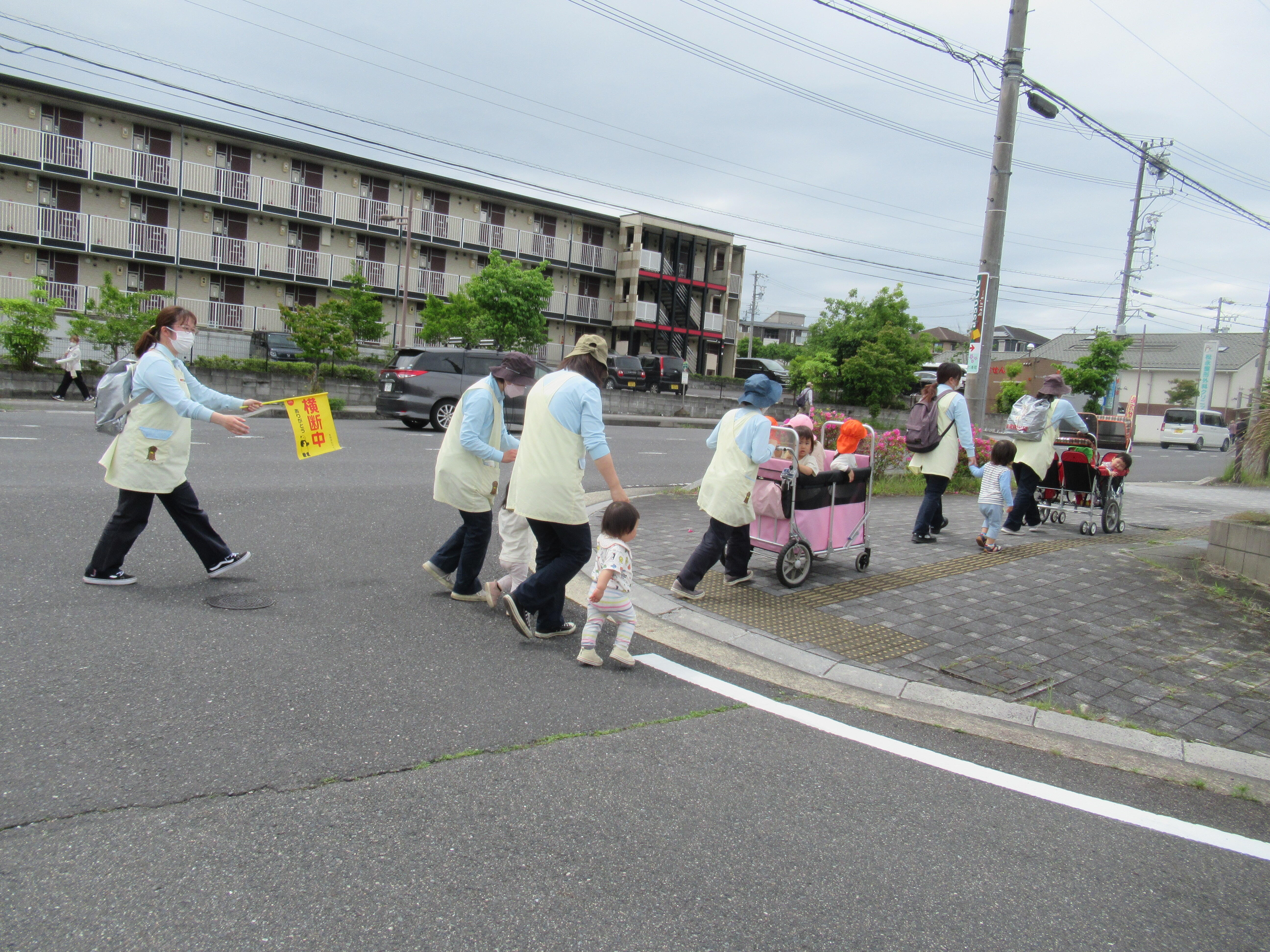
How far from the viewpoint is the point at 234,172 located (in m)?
31.6

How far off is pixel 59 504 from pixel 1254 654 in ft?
30.5

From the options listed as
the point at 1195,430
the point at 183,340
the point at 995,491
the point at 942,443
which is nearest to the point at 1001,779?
the point at 942,443

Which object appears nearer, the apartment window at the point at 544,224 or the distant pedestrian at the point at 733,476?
the distant pedestrian at the point at 733,476

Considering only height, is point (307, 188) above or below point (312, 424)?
above

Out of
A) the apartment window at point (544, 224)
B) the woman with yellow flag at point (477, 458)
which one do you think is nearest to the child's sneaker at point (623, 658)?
the woman with yellow flag at point (477, 458)

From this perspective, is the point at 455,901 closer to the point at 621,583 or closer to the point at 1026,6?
the point at 621,583

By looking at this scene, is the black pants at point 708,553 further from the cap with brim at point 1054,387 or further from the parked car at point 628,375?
the parked car at point 628,375

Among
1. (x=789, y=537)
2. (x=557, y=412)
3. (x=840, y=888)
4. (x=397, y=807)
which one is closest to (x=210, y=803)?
(x=397, y=807)

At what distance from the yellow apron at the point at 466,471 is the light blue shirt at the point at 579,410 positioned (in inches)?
32.5

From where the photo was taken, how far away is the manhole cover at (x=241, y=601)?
16.5ft

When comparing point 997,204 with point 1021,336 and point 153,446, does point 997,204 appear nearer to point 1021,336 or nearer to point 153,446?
point 153,446

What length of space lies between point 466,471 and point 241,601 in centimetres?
158

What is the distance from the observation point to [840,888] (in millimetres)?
2664

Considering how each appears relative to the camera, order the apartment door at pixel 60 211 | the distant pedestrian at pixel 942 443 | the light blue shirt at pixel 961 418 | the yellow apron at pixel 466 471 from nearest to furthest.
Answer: the yellow apron at pixel 466 471 → the light blue shirt at pixel 961 418 → the distant pedestrian at pixel 942 443 → the apartment door at pixel 60 211
